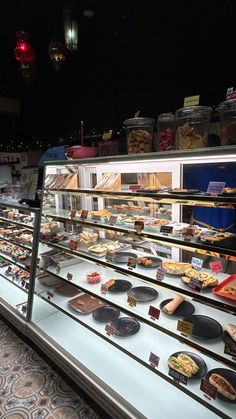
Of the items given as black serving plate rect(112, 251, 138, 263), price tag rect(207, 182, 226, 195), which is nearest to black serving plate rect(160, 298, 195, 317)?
black serving plate rect(112, 251, 138, 263)

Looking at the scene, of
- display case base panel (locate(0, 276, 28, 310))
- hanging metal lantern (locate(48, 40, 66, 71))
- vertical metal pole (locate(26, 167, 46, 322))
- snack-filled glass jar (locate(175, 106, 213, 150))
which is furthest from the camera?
hanging metal lantern (locate(48, 40, 66, 71))

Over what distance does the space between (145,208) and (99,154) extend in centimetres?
79

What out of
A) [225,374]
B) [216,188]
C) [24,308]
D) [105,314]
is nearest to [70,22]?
[216,188]

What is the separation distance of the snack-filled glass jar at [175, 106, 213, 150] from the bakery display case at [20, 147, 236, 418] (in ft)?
0.42

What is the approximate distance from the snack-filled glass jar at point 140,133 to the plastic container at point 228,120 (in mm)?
620

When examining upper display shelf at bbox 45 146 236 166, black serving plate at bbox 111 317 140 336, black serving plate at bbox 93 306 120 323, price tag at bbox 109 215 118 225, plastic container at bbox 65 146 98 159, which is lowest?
black serving plate at bbox 111 317 140 336

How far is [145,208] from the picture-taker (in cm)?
292

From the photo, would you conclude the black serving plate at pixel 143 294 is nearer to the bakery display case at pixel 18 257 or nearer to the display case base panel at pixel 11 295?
the bakery display case at pixel 18 257

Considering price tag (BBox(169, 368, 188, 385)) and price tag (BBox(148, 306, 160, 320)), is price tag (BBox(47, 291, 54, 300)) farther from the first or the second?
price tag (BBox(169, 368, 188, 385))

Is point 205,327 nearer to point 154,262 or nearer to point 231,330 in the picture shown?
point 231,330

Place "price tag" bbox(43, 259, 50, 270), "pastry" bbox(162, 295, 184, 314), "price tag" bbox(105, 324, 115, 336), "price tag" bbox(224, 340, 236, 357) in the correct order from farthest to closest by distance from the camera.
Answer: "price tag" bbox(43, 259, 50, 270) → "price tag" bbox(105, 324, 115, 336) → "pastry" bbox(162, 295, 184, 314) → "price tag" bbox(224, 340, 236, 357)

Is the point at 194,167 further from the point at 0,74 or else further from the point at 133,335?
the point at 0,74

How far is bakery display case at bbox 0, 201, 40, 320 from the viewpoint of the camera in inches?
129

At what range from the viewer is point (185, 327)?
188 cm
